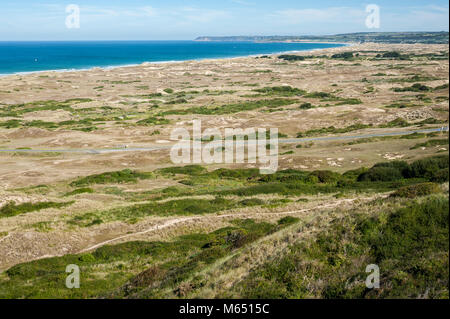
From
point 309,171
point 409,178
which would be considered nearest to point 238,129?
point 309,171

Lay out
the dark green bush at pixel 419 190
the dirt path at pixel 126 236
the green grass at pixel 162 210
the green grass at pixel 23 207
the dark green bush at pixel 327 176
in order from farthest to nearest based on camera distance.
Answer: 1. the dark green bush at pixel 327 176
2. the green grass at pixel 23 207
3. the green grass at pixel 162 210
4. the dirt path at pixel 126 236
5. the dark green bush at pixel 419 190

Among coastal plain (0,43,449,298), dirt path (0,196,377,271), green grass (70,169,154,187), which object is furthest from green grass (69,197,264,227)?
green grass (70,169,154,187)

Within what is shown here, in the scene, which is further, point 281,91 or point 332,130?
point 281,91

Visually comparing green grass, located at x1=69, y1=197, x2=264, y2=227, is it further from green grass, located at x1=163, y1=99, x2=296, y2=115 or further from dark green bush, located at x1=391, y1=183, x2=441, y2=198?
green grass, located at x1=163, y1=99, x2=296, y2=115

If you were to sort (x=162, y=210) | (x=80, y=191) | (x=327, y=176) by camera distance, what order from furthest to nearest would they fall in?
(x=327, y=176) → (x=80, y=191) → (x=162, y=210)

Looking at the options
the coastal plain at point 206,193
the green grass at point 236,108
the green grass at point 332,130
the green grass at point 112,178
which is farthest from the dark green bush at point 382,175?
the green grass at point 236,108

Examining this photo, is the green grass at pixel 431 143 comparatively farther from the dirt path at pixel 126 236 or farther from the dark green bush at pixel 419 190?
the dark green bush at pixel 419 190

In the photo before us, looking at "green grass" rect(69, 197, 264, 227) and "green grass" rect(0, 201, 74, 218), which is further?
"green grass" rect(0, 201, 74, 218)

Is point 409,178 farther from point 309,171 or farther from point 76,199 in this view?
point 76,199

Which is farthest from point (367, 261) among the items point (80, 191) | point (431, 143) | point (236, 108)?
point (236, 108)

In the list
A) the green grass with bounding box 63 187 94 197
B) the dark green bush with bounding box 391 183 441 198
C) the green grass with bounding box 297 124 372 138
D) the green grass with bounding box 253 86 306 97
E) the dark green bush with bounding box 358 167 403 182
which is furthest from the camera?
the green grass with bounding box 253 86 306 97

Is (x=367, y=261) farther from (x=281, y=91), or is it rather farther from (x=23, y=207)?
(x=281, y=91)
